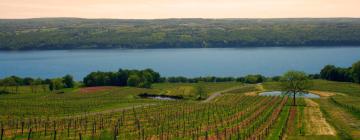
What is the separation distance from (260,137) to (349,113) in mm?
30857

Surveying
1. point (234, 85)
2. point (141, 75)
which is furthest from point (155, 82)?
point (234, 85)

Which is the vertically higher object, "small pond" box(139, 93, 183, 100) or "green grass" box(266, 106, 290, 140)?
"green grass" box(266, 106, 290, 140)

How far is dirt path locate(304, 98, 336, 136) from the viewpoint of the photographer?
202ft

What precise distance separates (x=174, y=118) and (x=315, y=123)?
67.0ft

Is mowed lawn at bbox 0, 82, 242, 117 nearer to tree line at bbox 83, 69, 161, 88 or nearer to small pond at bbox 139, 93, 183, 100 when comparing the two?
small pond at bbox 139, 93, 183, 100

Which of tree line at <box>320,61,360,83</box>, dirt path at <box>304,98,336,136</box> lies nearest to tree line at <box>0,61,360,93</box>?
tree line at <box>320,61,360,83</box>

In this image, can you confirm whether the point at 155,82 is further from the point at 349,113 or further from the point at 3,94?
the point at 349,113

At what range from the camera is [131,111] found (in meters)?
83.0

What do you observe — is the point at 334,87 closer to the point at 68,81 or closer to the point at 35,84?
the point at 68,81

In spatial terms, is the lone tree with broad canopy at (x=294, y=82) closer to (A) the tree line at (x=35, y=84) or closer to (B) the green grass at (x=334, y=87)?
(B) the green grass at (x=334, y=87)

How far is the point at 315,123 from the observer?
227 feet

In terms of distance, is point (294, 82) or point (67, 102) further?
point (294, 82)

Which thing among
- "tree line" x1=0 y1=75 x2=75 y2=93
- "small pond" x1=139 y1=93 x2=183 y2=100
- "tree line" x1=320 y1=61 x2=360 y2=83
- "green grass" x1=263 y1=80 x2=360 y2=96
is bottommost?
"small pond" x1=139 y1=93 x2=183 y2=100

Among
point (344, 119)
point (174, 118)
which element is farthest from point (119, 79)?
point (344, 119)
